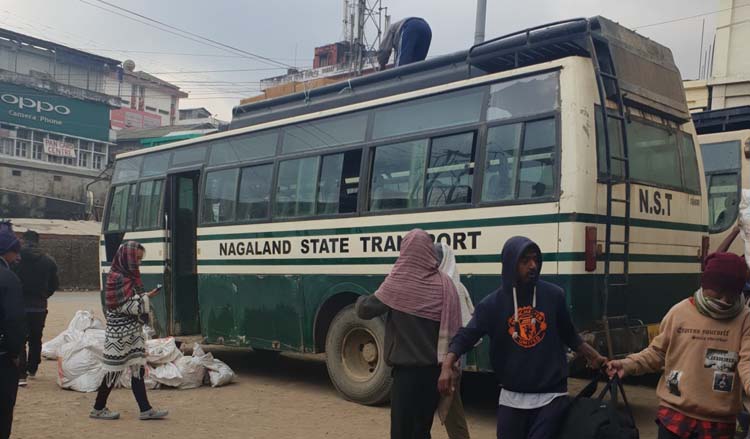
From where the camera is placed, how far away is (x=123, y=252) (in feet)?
21.4

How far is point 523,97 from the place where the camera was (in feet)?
19.9

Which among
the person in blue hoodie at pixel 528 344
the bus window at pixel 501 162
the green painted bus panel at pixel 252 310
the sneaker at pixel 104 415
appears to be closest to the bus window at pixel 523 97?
the bus window at pixel 501 162

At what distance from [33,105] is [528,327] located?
4830 centimetres

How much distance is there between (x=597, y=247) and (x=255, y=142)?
4.62m

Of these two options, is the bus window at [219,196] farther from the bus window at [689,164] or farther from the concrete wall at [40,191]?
the concrete wall at [40,191]

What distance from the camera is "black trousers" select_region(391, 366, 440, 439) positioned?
13.1 feet

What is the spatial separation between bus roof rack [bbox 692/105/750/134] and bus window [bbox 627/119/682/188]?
152 inches

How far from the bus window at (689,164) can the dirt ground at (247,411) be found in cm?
224

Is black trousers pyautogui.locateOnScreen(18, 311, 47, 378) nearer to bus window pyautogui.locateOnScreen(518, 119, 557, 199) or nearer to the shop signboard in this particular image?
bus window pyautogui.locateOnScreen(518, 119, 557, 199)

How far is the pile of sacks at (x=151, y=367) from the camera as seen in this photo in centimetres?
789

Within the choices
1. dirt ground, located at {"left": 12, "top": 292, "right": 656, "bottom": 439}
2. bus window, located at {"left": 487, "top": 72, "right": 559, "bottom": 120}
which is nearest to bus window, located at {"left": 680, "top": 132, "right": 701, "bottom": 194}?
bus window, located at {"left": 487, "top": 72, "right": 559, "bottom": 120}

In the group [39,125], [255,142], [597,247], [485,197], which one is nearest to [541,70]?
[485,197]

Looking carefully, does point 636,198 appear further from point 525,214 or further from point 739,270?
point 739,270

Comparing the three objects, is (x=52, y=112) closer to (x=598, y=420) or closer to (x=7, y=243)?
(x=7, y=243)
